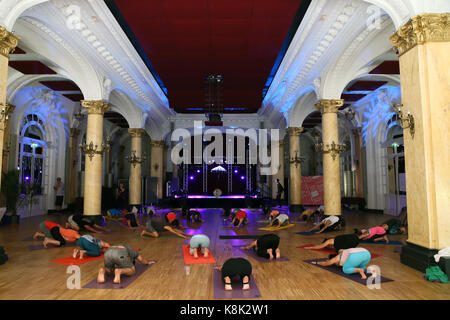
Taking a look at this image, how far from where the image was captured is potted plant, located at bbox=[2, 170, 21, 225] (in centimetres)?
1077

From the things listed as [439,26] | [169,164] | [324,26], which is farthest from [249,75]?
[169,164]

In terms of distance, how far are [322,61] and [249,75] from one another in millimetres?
3114

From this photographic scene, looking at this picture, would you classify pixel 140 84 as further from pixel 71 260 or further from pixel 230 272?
pixel 230 272

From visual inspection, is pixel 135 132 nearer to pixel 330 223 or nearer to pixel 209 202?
pixel 209 202

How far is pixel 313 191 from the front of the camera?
17719mm

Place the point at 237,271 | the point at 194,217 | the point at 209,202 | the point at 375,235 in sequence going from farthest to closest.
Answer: the point at 209,202
the point at 194,217
the point at 375,235
the point at 237,271

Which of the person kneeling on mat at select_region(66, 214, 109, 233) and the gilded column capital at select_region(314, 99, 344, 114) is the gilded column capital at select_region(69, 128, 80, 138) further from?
the gilded column capital at select_region(314, 99, 344, 114)

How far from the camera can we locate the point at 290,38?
8.95 metres

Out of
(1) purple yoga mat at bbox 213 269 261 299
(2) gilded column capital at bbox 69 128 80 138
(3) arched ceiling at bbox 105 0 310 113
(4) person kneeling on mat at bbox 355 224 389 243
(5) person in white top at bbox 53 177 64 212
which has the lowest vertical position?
(1) purple yoga mat at bbox 213 269 261 299

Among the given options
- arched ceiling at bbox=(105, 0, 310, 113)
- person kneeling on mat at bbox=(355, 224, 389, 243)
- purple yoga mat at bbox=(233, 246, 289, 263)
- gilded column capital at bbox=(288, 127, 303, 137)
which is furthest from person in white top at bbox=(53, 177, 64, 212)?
person kneeling on mat at bbox=(355, 224, 389, 243)

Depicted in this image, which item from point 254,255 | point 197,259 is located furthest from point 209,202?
point 197,259

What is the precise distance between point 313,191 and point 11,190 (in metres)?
14.9

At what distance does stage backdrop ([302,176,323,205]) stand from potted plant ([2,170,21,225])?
14.3 meters

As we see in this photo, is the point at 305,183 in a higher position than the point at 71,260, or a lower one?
higher
